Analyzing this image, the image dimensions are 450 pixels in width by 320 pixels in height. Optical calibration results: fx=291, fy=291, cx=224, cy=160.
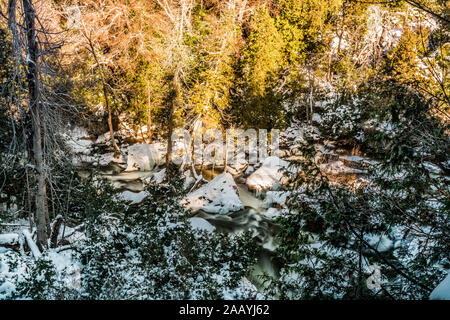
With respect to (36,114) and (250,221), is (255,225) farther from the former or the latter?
(36,114)

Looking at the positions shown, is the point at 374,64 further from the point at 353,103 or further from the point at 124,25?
the point at 124,25

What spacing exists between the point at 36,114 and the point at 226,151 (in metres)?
9.94

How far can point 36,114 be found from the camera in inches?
212

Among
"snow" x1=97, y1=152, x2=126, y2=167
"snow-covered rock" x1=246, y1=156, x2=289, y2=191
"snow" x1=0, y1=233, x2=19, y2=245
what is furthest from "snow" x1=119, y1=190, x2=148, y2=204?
"snow-covered rock" x1=246, y1=156, x2=289, y2=191

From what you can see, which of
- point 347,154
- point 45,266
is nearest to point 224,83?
point 347,154

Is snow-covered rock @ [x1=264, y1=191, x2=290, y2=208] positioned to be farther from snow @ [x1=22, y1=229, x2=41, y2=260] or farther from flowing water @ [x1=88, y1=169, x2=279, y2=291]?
snow @ [x1=22, y1=229, x2=41, y2=260]

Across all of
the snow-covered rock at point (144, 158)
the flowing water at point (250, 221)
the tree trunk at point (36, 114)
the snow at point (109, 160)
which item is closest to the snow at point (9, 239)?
the tree trunk at point (36, 114)

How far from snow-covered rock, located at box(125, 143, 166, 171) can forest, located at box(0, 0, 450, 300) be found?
0.09 meters

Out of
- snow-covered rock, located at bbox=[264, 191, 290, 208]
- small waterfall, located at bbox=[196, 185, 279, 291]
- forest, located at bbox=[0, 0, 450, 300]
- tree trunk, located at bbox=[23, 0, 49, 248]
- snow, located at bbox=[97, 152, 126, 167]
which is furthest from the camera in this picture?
snow, located at bbox=[97, 152, 126, 167]

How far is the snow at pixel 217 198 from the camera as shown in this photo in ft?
39.8

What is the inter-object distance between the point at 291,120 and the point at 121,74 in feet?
35.4

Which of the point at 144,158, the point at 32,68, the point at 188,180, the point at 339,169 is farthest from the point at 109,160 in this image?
the point at 32,68

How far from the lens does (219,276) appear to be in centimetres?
689

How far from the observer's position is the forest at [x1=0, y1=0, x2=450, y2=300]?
4547 mm
